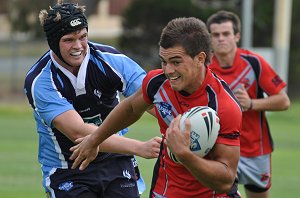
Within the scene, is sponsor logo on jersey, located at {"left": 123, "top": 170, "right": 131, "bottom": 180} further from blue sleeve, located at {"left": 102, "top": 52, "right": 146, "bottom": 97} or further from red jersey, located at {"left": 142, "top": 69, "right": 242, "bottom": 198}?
red jersey, located at {"left": 142, "top": 69, "right": 242, "bottom": 198}

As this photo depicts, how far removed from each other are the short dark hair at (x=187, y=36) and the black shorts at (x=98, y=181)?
1742mm

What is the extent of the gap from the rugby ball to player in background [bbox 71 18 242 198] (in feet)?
0.26

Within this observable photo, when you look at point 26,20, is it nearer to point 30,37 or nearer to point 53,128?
point 30,37

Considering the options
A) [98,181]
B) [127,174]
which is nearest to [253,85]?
[127,174]

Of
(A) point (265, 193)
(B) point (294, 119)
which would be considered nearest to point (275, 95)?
(A) point (265, 193)

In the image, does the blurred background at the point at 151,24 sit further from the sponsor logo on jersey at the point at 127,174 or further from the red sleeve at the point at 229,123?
the red sleeve at the point at 229,123

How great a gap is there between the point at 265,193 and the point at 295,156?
7183 mm

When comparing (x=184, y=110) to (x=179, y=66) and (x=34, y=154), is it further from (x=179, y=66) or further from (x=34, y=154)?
(x=34, y=154)

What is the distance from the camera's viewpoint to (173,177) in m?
5.71

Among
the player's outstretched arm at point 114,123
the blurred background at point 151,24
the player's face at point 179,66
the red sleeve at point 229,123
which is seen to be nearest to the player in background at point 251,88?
the player's outstretched arm at point 114,123

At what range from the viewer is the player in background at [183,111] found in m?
5.14

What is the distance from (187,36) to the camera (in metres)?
5.33

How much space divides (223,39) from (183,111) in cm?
361

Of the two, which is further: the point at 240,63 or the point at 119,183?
the point at 240,63
